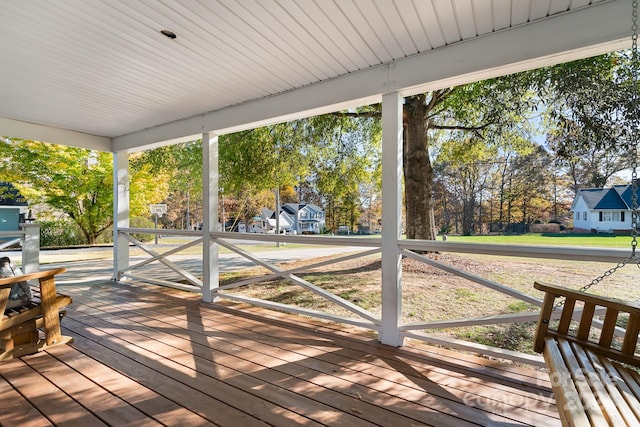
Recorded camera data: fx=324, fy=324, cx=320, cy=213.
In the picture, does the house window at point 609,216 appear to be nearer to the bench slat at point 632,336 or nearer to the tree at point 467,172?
the tree at point 467,172

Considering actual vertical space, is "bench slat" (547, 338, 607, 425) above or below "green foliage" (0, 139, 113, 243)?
below

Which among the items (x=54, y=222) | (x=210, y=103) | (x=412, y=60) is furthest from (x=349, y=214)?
(x=54, y=222)

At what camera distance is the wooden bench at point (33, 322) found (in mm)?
2348

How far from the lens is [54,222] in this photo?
12.1 meters

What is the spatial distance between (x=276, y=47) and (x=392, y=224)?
1659 millimetres

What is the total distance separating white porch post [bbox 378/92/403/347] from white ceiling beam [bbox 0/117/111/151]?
15.4 feet

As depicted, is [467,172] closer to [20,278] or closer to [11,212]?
[20,278]

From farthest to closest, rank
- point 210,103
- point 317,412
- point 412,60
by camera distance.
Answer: point 210,103, point 412,60, point 317,412

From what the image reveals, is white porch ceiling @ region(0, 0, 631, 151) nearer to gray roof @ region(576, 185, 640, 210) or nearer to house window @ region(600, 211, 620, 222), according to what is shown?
gray roof @ region(576, 185, 640, 210)

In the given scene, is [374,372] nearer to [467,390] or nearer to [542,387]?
[467,390]

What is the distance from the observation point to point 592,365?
4.33 feet

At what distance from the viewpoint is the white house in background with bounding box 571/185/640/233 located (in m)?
3.56

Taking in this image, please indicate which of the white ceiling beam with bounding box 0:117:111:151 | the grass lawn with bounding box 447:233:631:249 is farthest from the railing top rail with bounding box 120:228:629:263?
the white ceiling beam with bounding box 0:117:111:151

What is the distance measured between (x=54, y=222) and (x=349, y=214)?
11.3m
